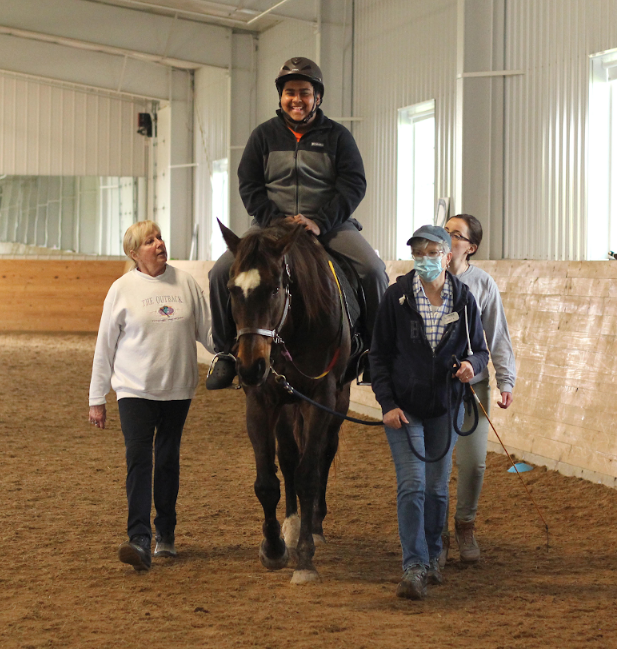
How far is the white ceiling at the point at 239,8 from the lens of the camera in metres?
13.4

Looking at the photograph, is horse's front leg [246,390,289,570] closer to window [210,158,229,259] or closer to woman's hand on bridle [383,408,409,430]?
woman's hand on bridle [383,408,409,430]

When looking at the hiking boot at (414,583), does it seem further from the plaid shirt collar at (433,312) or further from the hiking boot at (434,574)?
the plaid shirt collar at (433,312)

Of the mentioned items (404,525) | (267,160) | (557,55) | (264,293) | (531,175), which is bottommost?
(404,525)

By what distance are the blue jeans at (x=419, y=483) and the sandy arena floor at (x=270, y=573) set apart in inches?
10.1

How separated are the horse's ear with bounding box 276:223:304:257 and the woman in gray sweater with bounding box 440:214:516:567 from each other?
975 mm

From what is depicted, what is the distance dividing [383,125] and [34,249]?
12417 mm

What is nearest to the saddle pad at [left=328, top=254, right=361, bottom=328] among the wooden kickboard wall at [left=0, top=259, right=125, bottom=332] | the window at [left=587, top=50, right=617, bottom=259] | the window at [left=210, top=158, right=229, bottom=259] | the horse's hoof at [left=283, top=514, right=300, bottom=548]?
the horse's hoof at [left=283, top=514, right=300, bottom=548]

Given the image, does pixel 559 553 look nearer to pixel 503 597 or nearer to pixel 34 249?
pixel 503 597

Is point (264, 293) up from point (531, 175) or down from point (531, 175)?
down

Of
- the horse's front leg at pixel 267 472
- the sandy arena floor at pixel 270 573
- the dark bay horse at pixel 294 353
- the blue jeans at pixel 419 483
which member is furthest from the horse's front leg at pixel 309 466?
the blue jeans at pixel 419 483

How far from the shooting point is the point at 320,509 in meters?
4.74

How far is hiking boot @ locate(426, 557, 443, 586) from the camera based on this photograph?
3.84 meters

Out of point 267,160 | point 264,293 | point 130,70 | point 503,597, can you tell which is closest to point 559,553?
point 503,597

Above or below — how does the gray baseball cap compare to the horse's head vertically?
above
